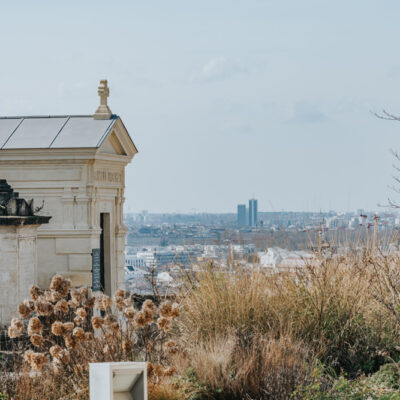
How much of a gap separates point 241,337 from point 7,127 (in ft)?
28.2

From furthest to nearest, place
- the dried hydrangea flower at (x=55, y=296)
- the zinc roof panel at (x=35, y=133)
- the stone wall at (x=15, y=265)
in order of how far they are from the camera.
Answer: the zinc roof panel at (x=35, y=133) < the stone wall at (x=15, y=265) < the dried hydrangea flower at (x=55, y=296)

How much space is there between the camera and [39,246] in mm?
15000

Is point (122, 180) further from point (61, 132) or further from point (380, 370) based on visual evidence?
point (380, 370)

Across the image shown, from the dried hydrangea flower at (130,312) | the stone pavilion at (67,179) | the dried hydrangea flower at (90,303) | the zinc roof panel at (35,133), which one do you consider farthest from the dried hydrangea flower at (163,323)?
the zinc roof panel at (35,133)

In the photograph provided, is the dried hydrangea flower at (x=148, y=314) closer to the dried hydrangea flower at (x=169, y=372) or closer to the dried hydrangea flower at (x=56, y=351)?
the dried hydrangea flower at (x=169, y=372)

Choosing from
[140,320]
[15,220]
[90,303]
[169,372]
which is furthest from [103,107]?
[169,372]

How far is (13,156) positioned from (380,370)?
850 cm

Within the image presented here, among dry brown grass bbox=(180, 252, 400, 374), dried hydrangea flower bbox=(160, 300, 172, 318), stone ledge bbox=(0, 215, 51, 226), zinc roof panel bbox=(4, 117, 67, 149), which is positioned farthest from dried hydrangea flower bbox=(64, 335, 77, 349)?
zinc roof panel bbox=(4, 117, 67, 149)

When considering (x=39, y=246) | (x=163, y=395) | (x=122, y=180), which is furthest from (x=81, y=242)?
(x=163, y=395)

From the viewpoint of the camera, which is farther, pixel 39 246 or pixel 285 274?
pixel 39 246

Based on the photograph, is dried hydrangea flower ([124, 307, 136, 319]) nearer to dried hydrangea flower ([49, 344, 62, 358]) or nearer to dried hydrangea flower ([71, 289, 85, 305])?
dried hydrangea flower ([71, 289, 85, 305])

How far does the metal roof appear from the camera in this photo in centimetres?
1476

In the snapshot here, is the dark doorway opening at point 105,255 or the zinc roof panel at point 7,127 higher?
the zinc roof panel at point 7,127

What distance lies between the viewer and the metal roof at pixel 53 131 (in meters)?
14.8
